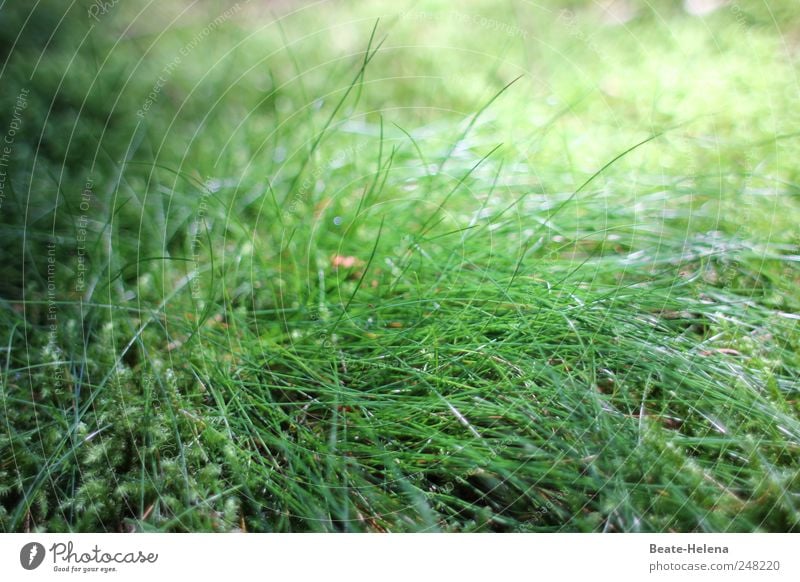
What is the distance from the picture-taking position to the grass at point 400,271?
88 centimetres

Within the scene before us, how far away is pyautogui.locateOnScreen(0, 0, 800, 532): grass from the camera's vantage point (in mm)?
884

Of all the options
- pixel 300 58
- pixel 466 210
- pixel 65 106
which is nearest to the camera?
pixel 466 210

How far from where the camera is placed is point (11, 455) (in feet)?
3.11

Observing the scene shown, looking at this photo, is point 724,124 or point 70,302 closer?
point 70,302

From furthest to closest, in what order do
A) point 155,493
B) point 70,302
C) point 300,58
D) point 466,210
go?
point 300,58 → point 466,210 → point 70,302 → point 155,493

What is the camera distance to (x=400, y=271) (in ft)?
3.66

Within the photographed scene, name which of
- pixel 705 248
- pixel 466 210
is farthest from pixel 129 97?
pixel 705 248

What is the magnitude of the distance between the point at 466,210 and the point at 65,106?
96cm
